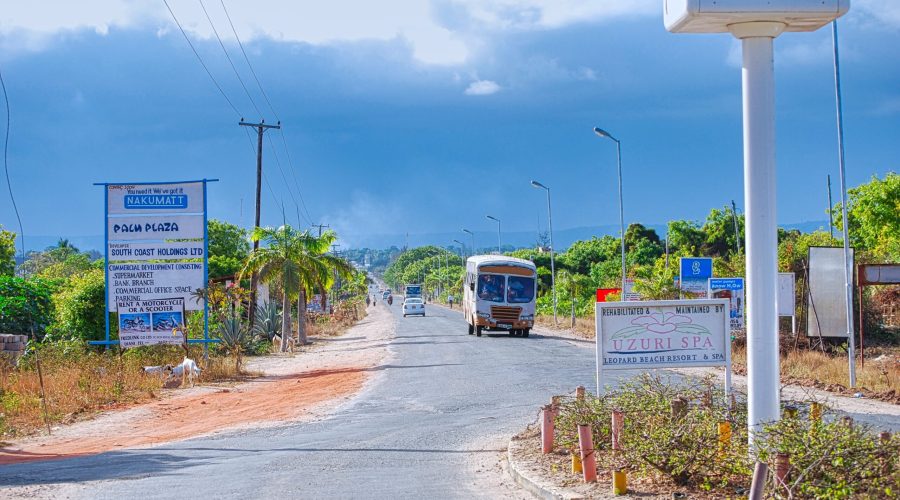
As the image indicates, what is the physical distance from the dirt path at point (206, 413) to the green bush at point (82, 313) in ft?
18.8

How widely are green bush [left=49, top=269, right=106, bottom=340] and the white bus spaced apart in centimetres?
1609

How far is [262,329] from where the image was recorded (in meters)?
40.2

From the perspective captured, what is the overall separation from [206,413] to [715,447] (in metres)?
11.5

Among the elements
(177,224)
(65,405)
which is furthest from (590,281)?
(65,405)

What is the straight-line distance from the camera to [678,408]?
9.02 meters

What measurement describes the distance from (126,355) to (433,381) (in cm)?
910

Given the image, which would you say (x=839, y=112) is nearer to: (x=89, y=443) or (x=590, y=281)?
(x=89, y=443)

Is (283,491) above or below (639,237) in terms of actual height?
below

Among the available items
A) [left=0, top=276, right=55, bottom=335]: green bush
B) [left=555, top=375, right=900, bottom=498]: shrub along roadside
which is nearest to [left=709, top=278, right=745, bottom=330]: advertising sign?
[left=555, top=375, right=900, bottom=498]: shrub along roadside

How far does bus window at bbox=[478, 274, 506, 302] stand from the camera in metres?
39.0

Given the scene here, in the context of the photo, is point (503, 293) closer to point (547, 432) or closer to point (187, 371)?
point (187, 371)

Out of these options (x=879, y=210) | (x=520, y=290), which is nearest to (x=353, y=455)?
(x=520, y=290)

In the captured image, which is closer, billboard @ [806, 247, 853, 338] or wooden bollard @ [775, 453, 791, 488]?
wooden bollard @ [775, 453, 791, 488]

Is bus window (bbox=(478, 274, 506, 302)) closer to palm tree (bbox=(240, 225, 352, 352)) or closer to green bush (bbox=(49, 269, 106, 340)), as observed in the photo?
palm tree (bbox=(240, 225, 352, 352))
